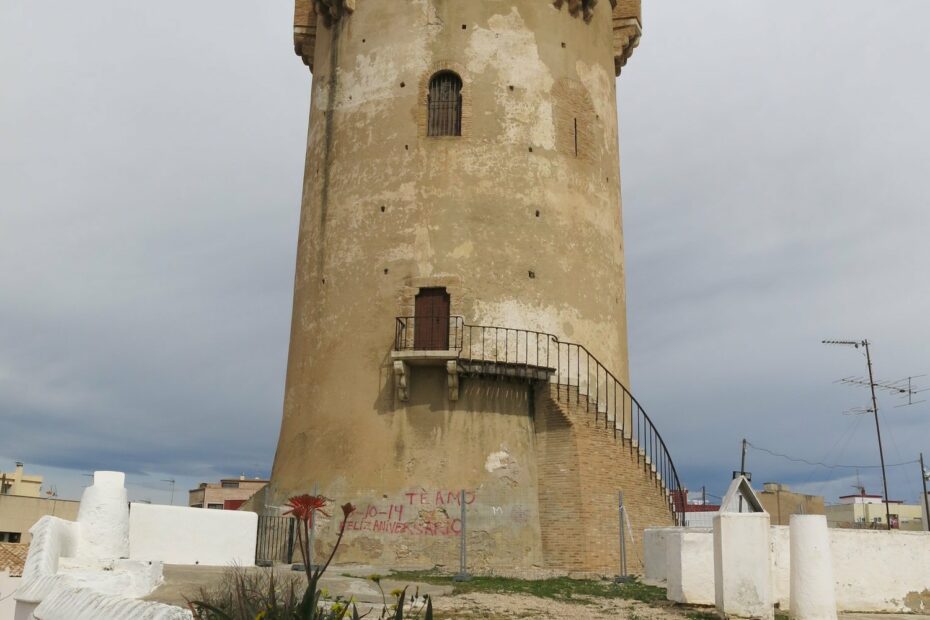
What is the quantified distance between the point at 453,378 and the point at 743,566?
907 centimetres

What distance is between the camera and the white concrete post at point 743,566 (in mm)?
11461

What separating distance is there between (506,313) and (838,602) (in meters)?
9.57

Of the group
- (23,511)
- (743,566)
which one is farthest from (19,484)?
(743,566)

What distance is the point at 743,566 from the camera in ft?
38.1

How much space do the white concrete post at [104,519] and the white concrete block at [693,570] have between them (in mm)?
7047

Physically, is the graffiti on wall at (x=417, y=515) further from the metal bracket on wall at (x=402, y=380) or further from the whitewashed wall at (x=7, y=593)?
the whitewashed wall at (x=7, y=593)

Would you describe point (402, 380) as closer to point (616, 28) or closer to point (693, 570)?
point (693, 570)

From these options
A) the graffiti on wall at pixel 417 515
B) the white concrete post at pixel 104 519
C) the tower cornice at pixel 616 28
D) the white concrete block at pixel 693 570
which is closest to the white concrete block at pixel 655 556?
the white concrete block at pixel 693 570

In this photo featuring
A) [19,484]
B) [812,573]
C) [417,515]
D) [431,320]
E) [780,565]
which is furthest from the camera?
[19,484]

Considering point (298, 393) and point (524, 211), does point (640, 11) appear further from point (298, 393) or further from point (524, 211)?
point (298, 393)

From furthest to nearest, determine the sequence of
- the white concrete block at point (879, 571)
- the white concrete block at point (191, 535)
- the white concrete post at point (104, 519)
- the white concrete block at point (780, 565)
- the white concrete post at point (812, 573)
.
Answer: the white concrete block at point (191, 535)
the white concrete block at point (879, 571)
the white concrete block at point (780, 565)
the white concrete post at point (812, 573)
the white concrete post at point (104, 519)

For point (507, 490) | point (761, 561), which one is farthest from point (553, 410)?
point (761, 561)

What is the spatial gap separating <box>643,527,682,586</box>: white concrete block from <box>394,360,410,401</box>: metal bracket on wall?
18.7 feet

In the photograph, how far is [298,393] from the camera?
2209 centimetres
